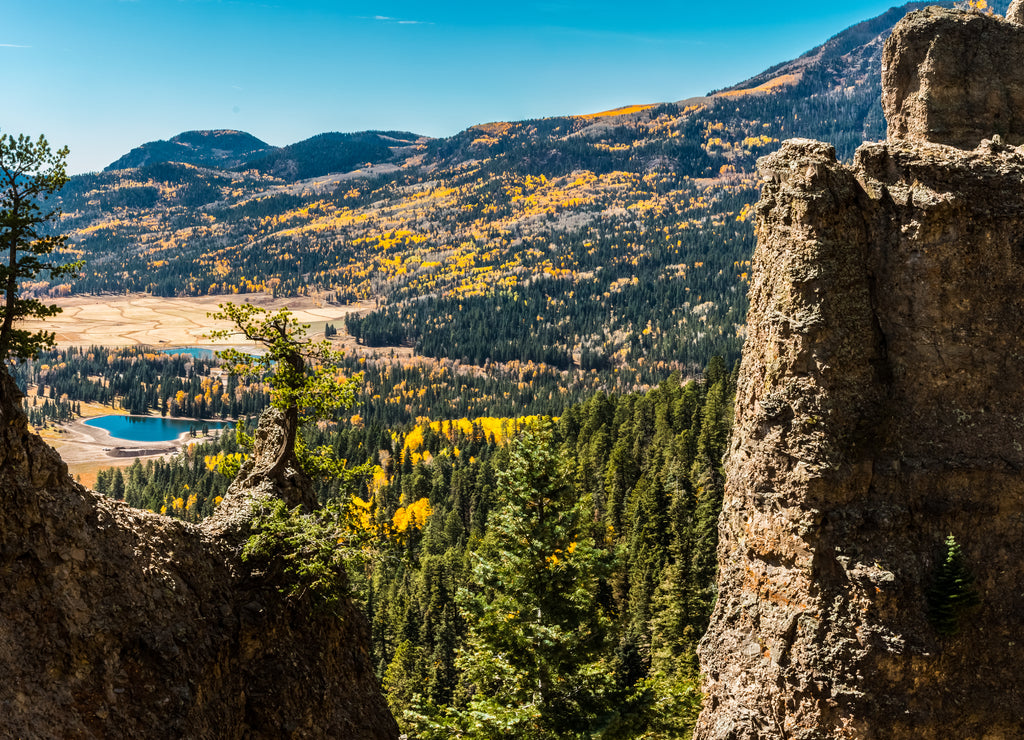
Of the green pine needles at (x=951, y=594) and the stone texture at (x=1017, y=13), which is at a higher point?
the stone texture at (x=1017, y=13)

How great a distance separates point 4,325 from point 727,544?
59.8 ft

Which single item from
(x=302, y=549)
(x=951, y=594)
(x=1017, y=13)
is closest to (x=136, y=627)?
(x=302, y=549)

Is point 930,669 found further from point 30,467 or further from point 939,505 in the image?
point 30,467

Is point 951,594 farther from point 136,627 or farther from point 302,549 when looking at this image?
point 136,627

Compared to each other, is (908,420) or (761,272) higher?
(761,272)

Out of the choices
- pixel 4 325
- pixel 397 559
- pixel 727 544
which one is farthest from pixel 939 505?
pixel 4 325

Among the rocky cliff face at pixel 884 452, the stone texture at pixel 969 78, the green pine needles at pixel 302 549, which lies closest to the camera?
the rocky cliff face at pixel 884 452

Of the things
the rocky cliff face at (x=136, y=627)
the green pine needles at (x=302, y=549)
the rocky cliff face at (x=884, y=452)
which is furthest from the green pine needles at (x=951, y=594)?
the rocky cliff face at (x=136, y=627)

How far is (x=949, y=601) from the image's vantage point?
14.3m

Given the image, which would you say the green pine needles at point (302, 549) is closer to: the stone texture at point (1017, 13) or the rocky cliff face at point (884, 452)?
the rocky cliff face at point (884, 452)

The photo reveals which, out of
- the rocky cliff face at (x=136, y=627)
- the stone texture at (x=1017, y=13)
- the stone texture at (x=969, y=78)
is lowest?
the rocky cliff face at (x=136, y=627)

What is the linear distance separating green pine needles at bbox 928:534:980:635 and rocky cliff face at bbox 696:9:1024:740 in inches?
7.1

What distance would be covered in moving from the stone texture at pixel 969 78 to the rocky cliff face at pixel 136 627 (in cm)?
2318

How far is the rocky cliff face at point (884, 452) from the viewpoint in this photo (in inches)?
574
